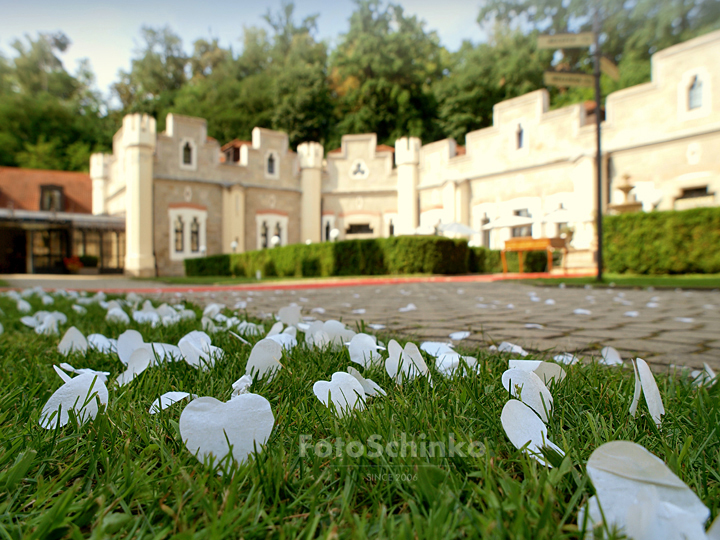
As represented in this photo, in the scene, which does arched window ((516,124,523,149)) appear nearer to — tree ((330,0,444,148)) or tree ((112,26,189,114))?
tree ((330,0,444,148))

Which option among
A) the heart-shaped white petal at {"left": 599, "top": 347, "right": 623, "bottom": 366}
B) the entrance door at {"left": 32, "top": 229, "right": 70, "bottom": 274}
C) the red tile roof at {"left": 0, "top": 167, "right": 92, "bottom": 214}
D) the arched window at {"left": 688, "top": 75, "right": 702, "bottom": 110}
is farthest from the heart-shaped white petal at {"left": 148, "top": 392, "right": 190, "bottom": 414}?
the red tile roof at {"left": 0, "top": 167, "right": 92, "bottom": 214}

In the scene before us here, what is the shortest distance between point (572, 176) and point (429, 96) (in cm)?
1625

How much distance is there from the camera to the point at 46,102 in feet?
115

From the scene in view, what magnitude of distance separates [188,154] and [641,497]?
83.0 ft

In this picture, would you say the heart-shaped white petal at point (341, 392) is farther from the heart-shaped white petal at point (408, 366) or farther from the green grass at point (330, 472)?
the heart-shaped white petal at point (408, 366)

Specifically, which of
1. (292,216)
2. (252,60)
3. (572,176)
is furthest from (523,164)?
(252,60)

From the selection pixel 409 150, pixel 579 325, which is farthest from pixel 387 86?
pixel 579 325

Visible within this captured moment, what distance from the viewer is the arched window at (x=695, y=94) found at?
15.7 metres

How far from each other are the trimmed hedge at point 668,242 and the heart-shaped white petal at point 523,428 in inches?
516

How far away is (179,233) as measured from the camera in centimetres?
2270

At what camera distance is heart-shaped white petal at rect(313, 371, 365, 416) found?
1.08m

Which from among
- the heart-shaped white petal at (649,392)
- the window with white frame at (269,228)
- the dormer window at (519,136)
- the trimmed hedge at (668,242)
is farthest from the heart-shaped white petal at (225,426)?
the window with white frame at (269,228)

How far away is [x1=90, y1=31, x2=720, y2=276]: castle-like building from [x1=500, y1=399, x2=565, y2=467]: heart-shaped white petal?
16528 millimetres

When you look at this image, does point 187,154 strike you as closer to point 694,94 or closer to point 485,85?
point 485,85
